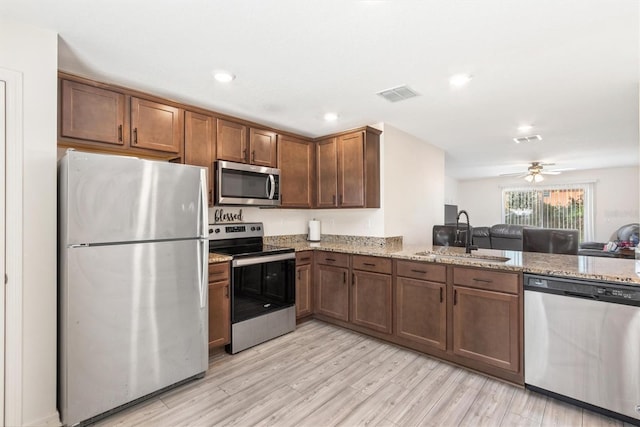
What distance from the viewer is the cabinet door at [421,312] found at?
105 inches

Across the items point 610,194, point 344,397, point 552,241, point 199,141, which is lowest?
point 344,397

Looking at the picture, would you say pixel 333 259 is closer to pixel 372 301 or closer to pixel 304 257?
pixel 304 257

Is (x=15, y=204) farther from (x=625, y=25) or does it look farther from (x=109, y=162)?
(x=625, y=25)

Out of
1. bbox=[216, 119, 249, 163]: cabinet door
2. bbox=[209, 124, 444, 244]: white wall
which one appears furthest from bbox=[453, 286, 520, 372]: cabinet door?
bbox=[216, 119, 249, 163]: cabinet door

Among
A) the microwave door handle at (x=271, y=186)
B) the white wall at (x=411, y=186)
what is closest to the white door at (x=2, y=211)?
the microwave door handle at (x=271, y=186)

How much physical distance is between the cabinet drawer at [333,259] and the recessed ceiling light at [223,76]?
81.2 inches

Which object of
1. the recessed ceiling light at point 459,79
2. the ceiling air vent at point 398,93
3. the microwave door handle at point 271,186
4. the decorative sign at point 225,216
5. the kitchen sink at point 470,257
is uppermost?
the ceiling air vent at point 398,93

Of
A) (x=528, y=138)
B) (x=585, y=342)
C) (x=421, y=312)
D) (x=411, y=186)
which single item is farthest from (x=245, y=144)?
(x=528, y=138)

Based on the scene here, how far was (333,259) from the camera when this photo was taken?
11.6ft

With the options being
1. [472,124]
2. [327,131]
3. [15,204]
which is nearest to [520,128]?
[472,124]

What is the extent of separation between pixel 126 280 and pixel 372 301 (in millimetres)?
2212

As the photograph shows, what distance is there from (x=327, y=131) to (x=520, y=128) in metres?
2.44

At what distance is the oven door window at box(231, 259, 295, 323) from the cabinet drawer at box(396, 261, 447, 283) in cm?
118

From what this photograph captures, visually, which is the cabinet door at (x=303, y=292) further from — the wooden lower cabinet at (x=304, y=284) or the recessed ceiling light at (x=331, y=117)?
the recessed ceiling light at (x=331, y=117)
